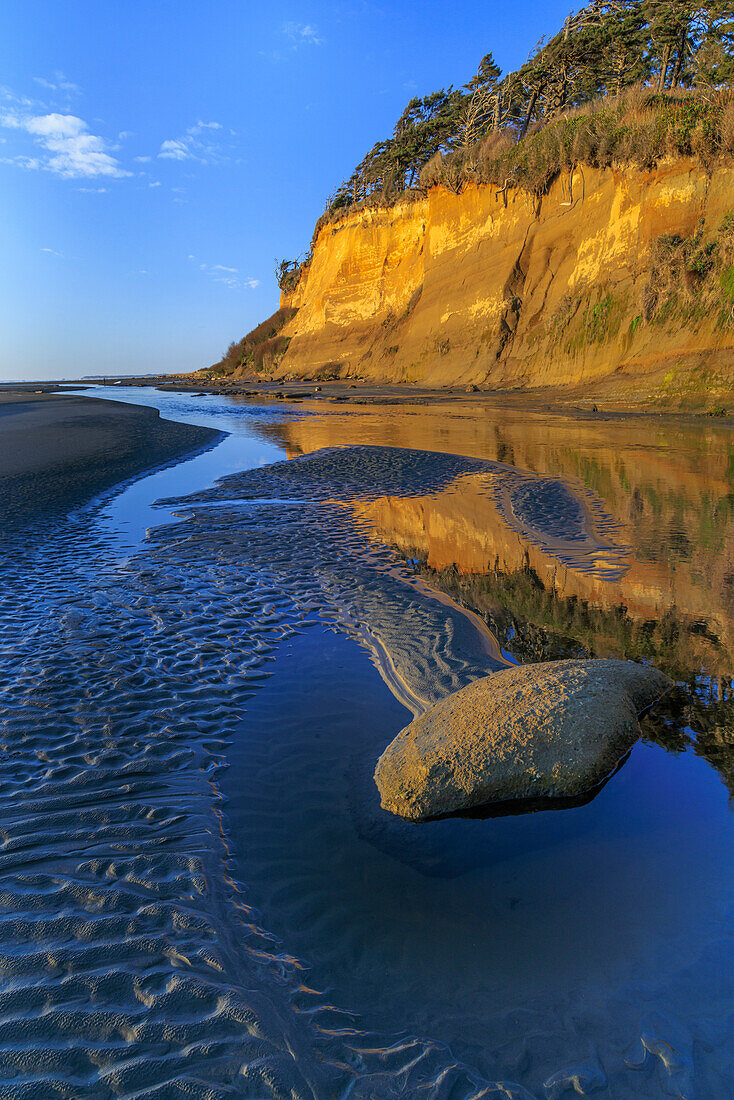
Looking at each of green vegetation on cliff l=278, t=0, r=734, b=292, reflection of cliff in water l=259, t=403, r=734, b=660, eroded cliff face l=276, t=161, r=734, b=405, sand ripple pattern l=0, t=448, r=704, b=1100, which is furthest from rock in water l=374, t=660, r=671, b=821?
green vegetation on cliff l=278, t=0, r=734, b=292

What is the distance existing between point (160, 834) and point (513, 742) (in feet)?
5.42

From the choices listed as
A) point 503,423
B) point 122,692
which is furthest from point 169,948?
point 503,423

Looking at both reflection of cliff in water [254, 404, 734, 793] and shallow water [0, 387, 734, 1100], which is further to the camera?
reflection of cliff in water [254, 404, 734, 793]

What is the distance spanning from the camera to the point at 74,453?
13.9m

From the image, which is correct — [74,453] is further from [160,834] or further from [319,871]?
[319,871]

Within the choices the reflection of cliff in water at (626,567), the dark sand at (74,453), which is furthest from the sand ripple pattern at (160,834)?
the dark sand at (74,453)

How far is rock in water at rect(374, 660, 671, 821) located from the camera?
2918 millimetres

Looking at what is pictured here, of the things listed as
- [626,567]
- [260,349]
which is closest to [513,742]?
[626,567]

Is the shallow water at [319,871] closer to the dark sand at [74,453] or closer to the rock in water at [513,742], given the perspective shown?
the rock in water at [513,742]

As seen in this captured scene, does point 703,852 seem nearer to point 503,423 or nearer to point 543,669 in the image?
point 543,669

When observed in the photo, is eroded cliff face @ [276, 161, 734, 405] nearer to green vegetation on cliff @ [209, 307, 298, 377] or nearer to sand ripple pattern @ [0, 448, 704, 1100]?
green vegetation on cliff @ [209, 307, 298, 377]

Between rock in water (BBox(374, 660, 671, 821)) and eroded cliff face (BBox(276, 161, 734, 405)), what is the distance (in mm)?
15433

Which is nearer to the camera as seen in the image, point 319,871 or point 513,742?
point 319,871

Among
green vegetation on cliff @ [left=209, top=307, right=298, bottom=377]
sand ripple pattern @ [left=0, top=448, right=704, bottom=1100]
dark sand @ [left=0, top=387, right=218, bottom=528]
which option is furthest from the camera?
green vegetation on cliff @ [left=209, top=307, right=298, bottom=377]
